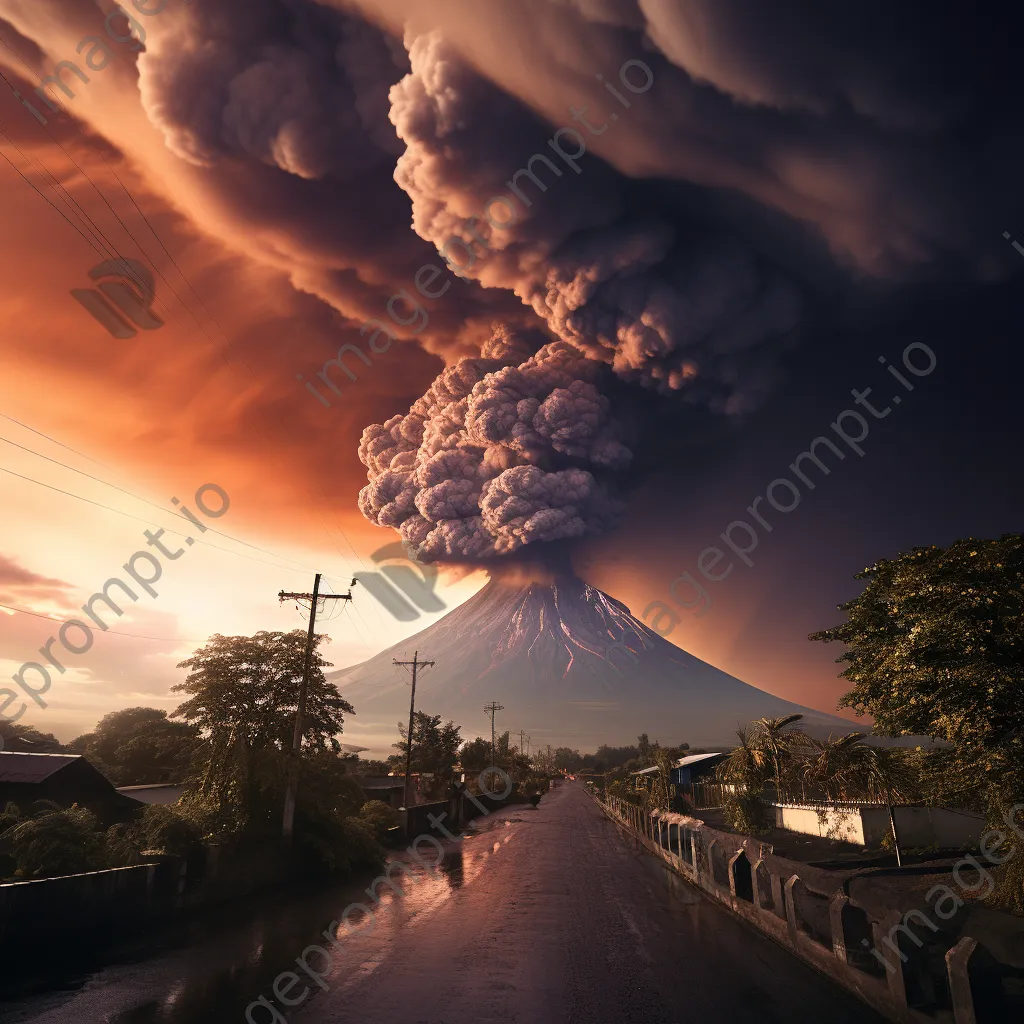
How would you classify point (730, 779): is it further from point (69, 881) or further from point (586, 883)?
point (69, 881)

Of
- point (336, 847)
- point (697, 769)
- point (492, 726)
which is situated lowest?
point (336, 847)

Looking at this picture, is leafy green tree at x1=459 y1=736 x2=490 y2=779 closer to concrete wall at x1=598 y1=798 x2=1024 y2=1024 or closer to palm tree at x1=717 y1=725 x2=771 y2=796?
palm tree at x1=717 y1=725 x2=771 y2=796

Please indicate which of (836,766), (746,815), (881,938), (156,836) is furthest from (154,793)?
(881,938)

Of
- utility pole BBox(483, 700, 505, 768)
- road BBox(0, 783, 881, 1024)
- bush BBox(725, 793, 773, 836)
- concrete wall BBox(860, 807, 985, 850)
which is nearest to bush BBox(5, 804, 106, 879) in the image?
road BBox(0, 783, 881, 1024)

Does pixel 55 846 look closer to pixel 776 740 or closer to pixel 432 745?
pixel 776 740

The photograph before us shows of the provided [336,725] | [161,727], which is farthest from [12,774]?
[161,727]

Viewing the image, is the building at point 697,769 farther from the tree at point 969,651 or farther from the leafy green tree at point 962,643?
the tree at point 969,651
